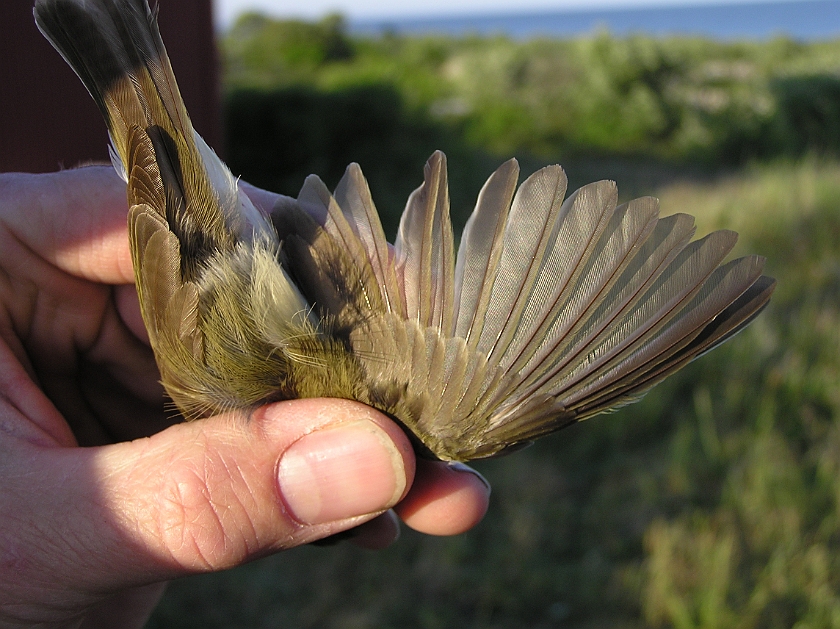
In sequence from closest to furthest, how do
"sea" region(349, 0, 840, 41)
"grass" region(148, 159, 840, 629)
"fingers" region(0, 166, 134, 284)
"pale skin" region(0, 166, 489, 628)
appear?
"pale skin" region(0, 166, 489, 628) < "fingers" region(0, 166, 134, 284) < "grass" region(148, 159, 840, 629) < "sea" region(349, 0, 840, 41)

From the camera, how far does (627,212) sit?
1.61 m

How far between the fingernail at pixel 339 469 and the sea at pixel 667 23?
936 centimetres

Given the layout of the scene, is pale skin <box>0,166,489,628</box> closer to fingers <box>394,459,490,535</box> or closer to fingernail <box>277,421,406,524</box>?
fingernail <box>277,421,406,524</box>

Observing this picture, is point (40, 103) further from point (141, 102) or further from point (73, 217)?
point (141, 102)

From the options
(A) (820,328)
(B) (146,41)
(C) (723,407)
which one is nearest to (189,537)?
(B) (146,41)

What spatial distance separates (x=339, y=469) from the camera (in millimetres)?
1714

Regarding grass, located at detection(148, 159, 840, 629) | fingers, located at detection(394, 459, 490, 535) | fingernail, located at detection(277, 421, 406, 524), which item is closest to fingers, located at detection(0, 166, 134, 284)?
fingernail, located at detection(277, 421, 406, 524)

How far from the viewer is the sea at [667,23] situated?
17812mm

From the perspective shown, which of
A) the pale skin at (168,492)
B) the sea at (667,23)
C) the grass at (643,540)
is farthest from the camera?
the sea at (667,23)

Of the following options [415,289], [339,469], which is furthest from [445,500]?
[415,289]

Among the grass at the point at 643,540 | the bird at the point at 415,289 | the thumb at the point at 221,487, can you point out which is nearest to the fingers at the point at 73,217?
the bird at the point at 415,289

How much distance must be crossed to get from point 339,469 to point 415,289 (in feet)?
1.60

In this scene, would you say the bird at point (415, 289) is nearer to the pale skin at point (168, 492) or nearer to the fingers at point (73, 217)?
the pale skin at point (168, 492)

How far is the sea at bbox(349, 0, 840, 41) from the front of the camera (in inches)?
701
